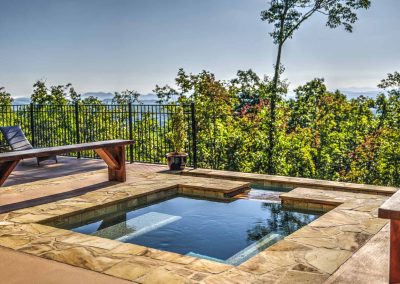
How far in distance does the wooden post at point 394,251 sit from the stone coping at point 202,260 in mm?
530

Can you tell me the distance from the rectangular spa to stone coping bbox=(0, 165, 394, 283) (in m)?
0.29

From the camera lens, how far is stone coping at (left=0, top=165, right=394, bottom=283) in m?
3.55

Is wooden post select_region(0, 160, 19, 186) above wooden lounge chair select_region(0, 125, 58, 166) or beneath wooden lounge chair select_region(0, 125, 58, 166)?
beneath

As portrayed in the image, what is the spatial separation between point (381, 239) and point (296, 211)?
72.5 inches

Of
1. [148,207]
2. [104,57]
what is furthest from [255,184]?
[104,57]

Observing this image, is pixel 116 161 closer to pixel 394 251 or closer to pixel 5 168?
pixel 5 168

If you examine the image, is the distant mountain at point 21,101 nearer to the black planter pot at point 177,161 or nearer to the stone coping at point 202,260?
the black planter pot at point 177,161

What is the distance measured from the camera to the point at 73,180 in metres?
7.80

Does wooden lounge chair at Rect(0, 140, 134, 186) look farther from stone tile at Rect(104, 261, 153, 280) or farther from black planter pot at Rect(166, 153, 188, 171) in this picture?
stone tile at Rect(104, 261, 153, 280)

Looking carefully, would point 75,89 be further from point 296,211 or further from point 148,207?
point 296,211

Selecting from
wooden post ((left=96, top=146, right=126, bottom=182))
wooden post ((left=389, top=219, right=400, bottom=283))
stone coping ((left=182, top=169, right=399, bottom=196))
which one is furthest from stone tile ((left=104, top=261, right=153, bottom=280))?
stone coping ((left=182, top=169, right=399, bottom=196))

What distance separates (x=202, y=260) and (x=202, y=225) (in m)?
1.72

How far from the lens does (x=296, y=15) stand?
12414mm

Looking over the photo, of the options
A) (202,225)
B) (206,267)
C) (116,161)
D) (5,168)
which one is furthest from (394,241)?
(116,161)
